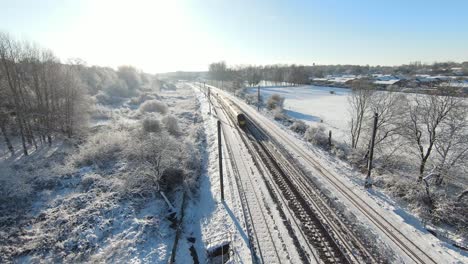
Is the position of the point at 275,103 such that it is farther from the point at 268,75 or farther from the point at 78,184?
the point at 268,75

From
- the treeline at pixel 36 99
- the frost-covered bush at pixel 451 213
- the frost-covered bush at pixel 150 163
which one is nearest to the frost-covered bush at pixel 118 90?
the treeline at pixel 36 99

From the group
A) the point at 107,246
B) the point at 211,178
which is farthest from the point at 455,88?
the point at 107,246

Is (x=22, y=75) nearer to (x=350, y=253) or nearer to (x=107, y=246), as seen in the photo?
(x=107, y=246)

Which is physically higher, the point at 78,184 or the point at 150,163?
the point at 150,163

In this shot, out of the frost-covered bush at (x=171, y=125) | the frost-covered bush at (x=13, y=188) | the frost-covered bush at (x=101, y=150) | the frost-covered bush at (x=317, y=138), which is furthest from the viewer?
the frost-covered bush at (x=171, y=125)

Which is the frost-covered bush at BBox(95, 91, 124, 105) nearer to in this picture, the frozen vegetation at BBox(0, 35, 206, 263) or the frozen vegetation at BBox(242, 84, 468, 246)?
the frozen vegetation at BBox(0, 35, 206, 263)

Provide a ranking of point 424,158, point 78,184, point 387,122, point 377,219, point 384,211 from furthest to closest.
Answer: point 387,122 < point 424,158 < point 78,184 < point 384,211 < point 377,219

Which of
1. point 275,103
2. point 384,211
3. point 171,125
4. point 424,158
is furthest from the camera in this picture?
point 275,103

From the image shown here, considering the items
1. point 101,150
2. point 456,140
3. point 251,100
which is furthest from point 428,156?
point 251,100

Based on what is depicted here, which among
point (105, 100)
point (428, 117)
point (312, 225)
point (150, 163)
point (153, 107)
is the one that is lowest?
point (312, 225)

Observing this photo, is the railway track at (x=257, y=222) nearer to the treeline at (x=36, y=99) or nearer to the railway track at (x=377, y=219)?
the railway track at (x=377, y=219)
